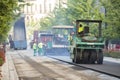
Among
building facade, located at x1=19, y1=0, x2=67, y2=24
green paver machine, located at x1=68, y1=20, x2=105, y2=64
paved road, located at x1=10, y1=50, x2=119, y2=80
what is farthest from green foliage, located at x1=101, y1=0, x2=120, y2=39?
building facade, located at x1=19, y1=0, x2=67, y2=24

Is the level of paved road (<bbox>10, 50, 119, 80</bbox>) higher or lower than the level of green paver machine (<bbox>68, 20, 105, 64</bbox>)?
lower

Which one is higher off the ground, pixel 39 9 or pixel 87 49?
pixel 39 9

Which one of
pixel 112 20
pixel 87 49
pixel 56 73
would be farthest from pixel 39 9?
pixel 56 73

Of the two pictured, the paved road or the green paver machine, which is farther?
the green paver machine

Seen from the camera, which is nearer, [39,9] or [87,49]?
[87,49]

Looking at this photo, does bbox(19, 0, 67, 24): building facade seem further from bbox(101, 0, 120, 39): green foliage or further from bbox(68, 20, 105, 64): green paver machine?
bbox(68, 20, 105, 64): green paver machine

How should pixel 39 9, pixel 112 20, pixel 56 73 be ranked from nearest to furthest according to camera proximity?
pixel 56 73 → pixel 112 20 → pixel 39 9

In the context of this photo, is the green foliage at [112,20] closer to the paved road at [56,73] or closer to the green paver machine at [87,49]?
the green paver machine at [87,49]

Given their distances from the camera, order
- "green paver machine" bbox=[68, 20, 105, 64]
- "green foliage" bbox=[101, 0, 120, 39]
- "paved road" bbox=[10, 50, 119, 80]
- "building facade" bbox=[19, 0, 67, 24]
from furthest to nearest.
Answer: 1. "building facade" bbox=[19, 0, 67, 24]
2. "green foliage" bbox=[101, 0, 120, 39]
3. "green paver machine" bbox=[68, 20, 105, 64]
4. "paved road" bbox=[10, 50, 119, 80]

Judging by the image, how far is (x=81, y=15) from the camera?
47750 millimetres

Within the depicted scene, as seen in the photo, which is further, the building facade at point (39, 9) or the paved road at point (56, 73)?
the building facade at point (39, 9)

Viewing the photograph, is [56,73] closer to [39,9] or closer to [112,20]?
[112,20]

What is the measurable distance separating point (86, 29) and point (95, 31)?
12231 mm

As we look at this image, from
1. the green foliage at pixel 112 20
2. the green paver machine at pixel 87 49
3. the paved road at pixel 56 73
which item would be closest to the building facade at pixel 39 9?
the green foliage at pixel 112 20
